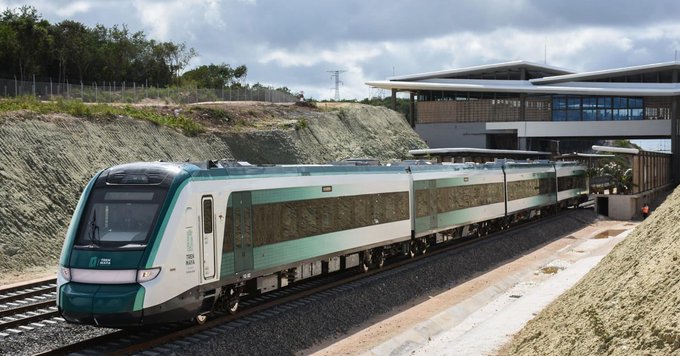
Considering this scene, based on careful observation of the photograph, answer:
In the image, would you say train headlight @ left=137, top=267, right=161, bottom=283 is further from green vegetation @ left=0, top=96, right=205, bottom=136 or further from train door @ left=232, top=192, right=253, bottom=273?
green vegetation @ left=0, top=96, right=205, bottom=136

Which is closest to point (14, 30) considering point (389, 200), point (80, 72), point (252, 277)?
point (80, 72)

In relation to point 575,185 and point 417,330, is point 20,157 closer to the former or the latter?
point 417,330

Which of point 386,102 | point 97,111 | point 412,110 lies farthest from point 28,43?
point 386,102

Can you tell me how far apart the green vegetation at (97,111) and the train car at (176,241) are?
19636 millimetres

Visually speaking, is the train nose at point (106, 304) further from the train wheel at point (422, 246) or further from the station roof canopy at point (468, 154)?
the station roof canopy at point (468, 154)

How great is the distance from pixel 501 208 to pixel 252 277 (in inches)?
887

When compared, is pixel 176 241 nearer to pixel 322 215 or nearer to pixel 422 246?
pixel 322 215

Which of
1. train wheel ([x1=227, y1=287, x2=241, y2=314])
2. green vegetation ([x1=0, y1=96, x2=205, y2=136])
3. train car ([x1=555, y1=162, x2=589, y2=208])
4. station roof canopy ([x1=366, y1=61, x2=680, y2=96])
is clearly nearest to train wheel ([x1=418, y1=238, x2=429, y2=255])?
train wheel ([x1=227, y1=287, x2=241, y2=314])

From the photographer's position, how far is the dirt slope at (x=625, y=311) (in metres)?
8.78

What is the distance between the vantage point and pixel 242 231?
612 inches

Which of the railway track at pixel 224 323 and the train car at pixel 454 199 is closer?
the railway track at pixel 224 323

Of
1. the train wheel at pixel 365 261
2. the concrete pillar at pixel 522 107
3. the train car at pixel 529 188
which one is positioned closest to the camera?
the train wheel at pixel 365 261

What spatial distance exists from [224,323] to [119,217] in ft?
10.2

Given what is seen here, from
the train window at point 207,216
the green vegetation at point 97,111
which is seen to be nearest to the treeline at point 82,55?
the green vegetation at point 97,111
